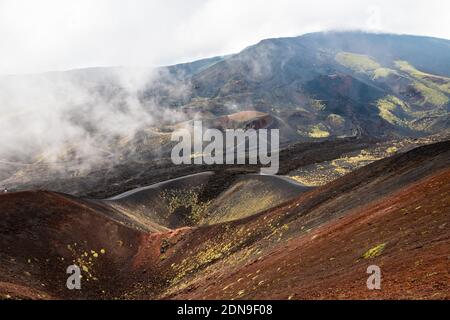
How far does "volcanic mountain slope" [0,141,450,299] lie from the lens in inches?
795

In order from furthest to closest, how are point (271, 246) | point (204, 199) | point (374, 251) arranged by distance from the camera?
point (204, 199) → point (271, 246) → point (374, 251)

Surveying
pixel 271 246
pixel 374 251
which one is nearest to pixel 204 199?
pixel 271 246

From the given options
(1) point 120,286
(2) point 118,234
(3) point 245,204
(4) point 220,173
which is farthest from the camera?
(4) point 220,173

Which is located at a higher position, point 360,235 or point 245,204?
point 360,235

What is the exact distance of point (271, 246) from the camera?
123 ft

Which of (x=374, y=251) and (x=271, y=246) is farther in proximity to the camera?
(x=271, y=246)

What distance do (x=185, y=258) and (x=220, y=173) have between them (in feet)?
221

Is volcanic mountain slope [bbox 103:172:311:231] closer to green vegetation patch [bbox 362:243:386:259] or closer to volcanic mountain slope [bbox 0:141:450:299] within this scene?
volcanic mountain slope [bbox 0:141:450:299]

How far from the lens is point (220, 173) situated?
116 meters

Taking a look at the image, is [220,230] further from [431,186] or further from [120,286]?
[431,186]

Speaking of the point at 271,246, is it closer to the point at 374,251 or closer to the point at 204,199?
the point at 374,251

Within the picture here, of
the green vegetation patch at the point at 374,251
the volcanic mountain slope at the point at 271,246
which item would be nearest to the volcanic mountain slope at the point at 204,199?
the volcanic mountain slope at the point at 271,246

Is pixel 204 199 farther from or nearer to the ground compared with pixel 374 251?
nearer to the ground
